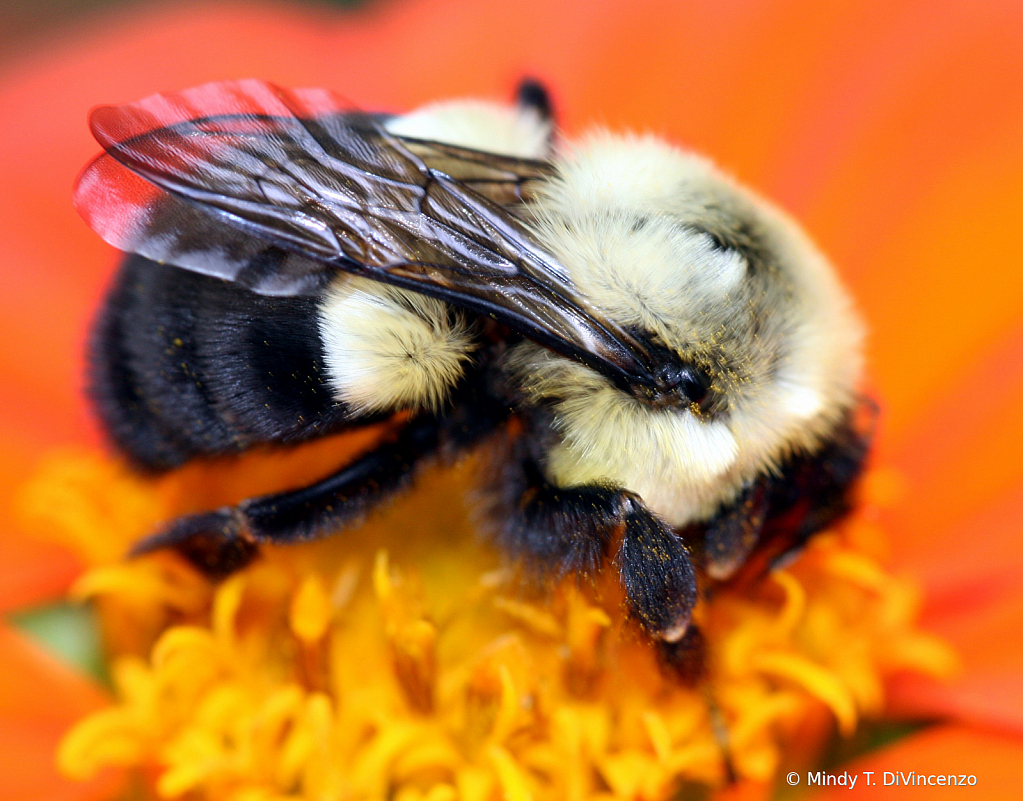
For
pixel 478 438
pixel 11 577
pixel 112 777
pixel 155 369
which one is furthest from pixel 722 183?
pixel 11 577

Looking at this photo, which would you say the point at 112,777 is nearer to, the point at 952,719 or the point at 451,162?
the point at 451,162

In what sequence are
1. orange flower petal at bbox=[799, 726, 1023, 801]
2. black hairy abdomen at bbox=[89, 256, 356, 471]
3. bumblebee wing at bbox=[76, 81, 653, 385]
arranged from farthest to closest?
orange flower petal at bbox=[799, 726, 1023, 801] → black hairy abdomen at bbox=[89, 256, 356, 471] → bumblebee wing at bbox=[76, 81, 653, 385]

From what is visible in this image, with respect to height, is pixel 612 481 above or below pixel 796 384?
below

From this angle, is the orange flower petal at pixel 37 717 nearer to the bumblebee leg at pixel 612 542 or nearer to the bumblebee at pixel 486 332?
the bumblebee at pixel 486 332

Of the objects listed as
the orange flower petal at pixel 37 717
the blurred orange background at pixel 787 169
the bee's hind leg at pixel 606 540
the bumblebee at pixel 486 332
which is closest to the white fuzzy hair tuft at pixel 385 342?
the bumblebee at pixel 486 332

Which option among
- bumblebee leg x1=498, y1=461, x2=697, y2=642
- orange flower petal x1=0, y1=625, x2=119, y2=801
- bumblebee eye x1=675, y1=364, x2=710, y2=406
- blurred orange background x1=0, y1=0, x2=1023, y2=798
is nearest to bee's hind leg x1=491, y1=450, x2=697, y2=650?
bumblebee leg x1=498, y1=461, x2=697, y2=642

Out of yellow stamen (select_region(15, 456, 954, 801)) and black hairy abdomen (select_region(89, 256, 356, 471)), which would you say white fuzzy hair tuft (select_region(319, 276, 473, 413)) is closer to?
black hairy abdomen (select_region(89, 256, 356, 471))
